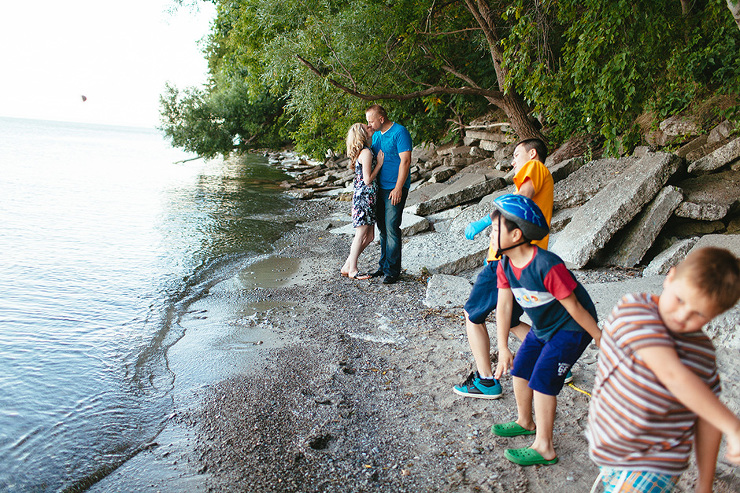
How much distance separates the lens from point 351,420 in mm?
3410

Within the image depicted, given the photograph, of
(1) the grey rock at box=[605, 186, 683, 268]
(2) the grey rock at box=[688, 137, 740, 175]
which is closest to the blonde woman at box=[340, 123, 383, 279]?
(1) the grey rock at box=[605, 186, 683, 268]

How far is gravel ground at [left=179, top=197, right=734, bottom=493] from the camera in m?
2.79

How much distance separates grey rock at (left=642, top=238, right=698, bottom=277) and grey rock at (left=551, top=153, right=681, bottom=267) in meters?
0.57

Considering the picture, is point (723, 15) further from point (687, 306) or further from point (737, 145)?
point (687, 306)

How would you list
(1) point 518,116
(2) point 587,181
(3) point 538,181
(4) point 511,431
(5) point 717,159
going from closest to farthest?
(4) point 511,431, (3) point 538,181, (5) point 717,159, (2) point 587,181, (1) point 518,116

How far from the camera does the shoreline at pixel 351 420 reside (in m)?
2.80

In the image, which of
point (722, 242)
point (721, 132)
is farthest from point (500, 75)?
point (722, 242)

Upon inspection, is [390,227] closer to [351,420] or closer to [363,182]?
[363,182]

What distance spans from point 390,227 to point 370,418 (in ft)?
10.9

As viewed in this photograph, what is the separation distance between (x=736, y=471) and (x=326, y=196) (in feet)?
48.2

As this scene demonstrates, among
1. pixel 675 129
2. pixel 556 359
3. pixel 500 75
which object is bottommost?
pixel 556 359

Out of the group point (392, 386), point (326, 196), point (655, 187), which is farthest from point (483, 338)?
point (326, 196)

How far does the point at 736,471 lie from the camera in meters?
2.44

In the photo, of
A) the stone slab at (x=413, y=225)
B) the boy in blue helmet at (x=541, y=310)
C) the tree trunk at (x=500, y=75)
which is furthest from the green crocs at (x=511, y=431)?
the tree trunk at (x=500, y=75)
